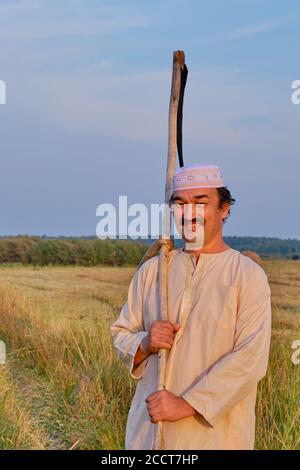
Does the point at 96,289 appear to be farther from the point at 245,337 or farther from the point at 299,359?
the point at 245,337

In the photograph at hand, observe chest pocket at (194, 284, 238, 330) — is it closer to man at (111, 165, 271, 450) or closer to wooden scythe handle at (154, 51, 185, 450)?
man at (111, 165, 271, 450)

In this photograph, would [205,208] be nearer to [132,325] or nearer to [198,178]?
[198,178]

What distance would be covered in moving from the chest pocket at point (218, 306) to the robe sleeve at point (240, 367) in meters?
0.03

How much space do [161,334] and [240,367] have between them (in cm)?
33

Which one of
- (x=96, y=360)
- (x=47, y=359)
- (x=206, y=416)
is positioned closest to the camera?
(x=206, y=416)

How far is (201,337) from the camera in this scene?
322 centimetres

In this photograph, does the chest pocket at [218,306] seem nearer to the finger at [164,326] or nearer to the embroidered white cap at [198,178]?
the finger at [164,326]

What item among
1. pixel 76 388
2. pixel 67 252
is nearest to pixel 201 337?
pixel 76 388

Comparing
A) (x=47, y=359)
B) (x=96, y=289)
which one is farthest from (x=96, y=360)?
(x=96, y=289)

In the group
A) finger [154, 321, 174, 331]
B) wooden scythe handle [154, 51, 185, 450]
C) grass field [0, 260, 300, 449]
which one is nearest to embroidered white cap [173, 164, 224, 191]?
wooden scythe handle [154, 51, 185, 450]

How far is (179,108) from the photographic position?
3.90 metres

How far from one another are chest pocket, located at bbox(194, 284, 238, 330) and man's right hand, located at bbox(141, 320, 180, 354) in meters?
0.12

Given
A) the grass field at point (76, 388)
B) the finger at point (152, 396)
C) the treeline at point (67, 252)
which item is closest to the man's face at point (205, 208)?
the finger at point (152, 396)

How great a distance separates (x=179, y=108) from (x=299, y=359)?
10.7ft
